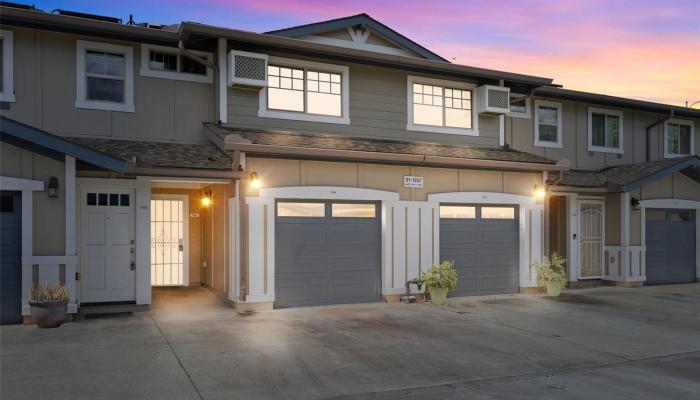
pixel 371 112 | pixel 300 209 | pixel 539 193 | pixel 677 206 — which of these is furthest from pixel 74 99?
pixel 677 206

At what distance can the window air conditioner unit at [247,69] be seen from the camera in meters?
11.4

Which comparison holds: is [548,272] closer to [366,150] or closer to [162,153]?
[366,150]

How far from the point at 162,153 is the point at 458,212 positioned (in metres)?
6.66

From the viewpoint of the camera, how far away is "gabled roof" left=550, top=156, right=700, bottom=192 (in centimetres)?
1472

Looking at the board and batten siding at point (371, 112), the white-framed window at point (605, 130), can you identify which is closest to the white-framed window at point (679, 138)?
the white-framed window at point (605, 130)

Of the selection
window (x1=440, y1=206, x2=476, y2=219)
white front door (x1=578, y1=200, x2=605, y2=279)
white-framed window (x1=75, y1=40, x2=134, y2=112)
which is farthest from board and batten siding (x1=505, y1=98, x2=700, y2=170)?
white-framed window (x1=75, y1=40, x2=134, y2=112)

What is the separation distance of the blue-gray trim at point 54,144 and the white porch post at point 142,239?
156 cm

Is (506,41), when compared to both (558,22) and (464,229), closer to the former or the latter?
(558,22)

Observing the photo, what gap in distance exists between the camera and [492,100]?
14.2 meters

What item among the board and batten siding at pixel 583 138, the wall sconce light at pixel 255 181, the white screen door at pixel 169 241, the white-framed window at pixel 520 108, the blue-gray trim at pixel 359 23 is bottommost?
the white screen door at pixel 169 241

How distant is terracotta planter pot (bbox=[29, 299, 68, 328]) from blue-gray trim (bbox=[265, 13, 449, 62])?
672 cm

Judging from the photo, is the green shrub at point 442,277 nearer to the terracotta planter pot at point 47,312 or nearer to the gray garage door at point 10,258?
the terracotta planter pot at point 47,312

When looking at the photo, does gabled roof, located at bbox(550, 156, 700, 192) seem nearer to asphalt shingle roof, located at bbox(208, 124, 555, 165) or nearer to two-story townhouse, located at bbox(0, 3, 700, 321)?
two-story townhouse, located at bbox(0, 3, 700, 321)

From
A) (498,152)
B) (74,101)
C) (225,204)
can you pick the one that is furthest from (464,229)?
(74,101)
